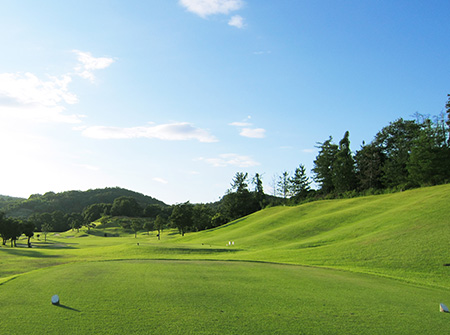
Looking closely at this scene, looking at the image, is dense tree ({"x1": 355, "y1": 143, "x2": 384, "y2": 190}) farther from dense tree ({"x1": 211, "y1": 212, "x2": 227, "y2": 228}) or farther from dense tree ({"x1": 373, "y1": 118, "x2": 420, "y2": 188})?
dense tree ({"x1": 211, "y1": 212, "x2": 227, "y2": 228})

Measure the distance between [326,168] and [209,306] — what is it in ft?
251

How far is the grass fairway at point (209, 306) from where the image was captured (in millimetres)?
7391

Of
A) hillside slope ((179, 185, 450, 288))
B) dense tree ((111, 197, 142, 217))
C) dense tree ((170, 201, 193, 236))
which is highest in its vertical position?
dense tree ((111, 197, 142, 217))

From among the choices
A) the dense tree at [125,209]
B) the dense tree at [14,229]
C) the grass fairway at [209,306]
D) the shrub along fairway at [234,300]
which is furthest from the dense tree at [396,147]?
the dense tree at [125,209]

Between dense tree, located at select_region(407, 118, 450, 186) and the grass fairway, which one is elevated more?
dense tree, located at select_region(407, 118, 450, 186)

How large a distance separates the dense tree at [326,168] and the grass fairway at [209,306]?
2710 inches

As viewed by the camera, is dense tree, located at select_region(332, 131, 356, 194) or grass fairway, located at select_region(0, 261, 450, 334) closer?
grass fairway, located at select_region(0, 261, 450, 334)

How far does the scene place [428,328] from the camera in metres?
7.91

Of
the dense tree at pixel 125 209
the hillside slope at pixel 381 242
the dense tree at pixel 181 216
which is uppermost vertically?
the dense tree at pixel 125 209

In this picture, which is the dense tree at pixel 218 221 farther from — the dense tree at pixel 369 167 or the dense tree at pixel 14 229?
the dense tree at pixel 14 229

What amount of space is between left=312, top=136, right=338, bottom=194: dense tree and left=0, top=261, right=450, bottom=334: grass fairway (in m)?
68.8

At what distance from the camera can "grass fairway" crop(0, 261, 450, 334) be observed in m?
7.39

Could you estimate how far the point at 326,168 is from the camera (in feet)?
266

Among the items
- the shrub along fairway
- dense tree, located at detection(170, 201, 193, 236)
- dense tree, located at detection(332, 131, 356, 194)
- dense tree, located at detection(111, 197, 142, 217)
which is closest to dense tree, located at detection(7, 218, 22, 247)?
dense tree, located at detection(170, 201, 193, 236)
